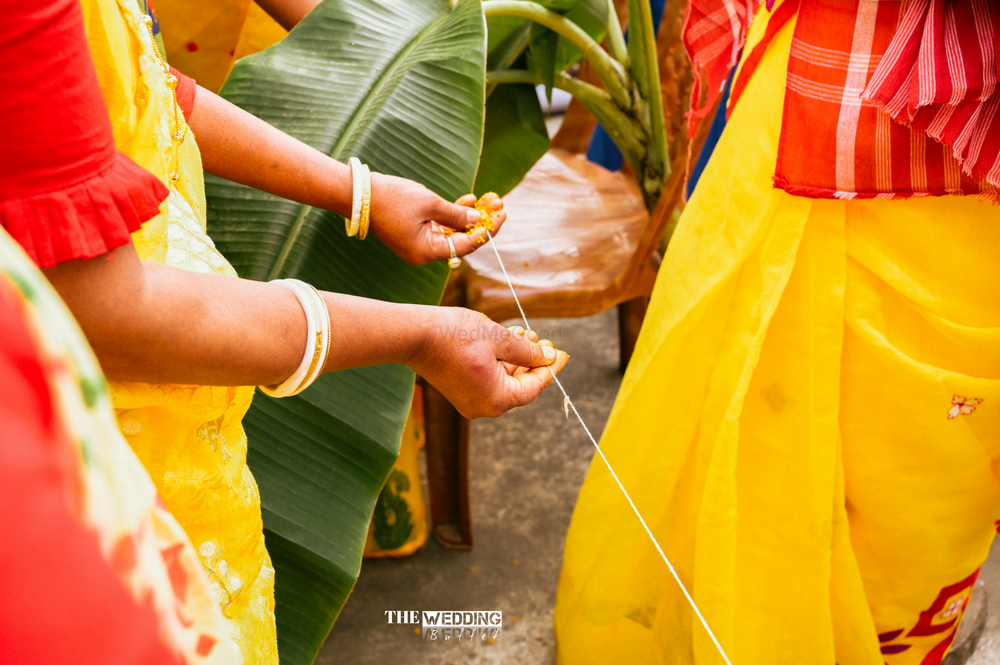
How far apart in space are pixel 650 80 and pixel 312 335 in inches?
34.9

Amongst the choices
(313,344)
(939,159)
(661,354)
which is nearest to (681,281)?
(661,354)

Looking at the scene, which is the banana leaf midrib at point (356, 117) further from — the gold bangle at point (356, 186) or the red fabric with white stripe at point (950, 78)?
the red fabric with white stripe at point (950, 78)

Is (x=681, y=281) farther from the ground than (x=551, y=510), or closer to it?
farther from the ground

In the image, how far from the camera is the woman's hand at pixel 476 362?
49 centimetres

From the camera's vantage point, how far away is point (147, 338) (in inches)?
13.5

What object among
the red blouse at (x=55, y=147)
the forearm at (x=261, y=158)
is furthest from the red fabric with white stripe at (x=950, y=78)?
the red blouse at (x=55, y=147)

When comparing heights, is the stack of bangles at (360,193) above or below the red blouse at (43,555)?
below

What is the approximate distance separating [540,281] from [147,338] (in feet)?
2.91

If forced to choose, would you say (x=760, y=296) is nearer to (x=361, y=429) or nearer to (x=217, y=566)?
(x=361, y=429)

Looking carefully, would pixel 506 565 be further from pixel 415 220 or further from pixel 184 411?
pixel 184 411

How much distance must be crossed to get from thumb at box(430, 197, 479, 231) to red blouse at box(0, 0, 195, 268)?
0.34m

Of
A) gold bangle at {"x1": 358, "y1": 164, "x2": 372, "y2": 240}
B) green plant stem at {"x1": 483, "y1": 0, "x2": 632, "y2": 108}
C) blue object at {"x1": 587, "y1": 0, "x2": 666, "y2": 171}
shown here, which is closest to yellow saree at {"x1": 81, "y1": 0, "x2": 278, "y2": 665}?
gold bangle at {"x1": 358, "y1": 164, "x2": 372, "y2": 240}

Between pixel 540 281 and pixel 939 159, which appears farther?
pixel 540 281

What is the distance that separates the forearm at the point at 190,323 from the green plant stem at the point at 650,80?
2.71 ft
